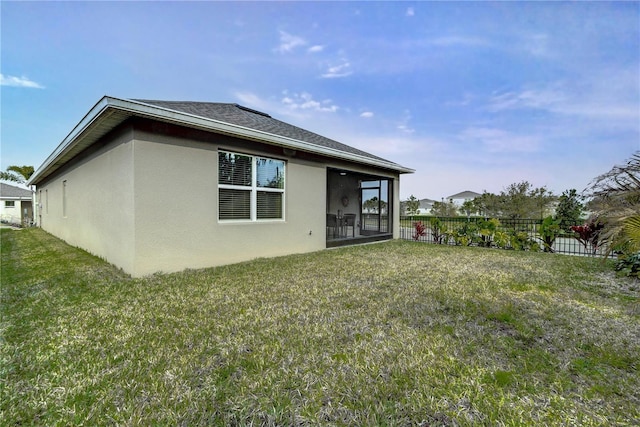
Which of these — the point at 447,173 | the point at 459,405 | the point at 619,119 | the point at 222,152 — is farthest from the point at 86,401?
the point at 447,173

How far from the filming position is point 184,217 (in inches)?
215

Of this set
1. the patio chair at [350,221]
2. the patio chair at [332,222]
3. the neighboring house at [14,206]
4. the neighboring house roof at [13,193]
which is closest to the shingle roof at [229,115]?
the patio chair at [332,222]

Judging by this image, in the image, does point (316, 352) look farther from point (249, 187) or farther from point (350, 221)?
point (350, 221)

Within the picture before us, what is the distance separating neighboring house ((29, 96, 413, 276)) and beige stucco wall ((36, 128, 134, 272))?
0.03 meters

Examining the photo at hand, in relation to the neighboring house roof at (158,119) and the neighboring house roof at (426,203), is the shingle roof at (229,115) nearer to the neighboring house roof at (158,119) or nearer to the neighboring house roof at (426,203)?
the neighboring house roof at (158,119)

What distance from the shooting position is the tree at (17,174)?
1202 inches

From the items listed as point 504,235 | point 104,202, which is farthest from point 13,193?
point 504,235

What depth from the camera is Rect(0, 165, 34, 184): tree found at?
30531 mm

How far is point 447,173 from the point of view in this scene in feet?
69.7

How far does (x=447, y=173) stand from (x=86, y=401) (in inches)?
901

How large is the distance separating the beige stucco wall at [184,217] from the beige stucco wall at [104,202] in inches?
8.0

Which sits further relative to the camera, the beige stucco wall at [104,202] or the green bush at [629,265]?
the green bush at [629,265]

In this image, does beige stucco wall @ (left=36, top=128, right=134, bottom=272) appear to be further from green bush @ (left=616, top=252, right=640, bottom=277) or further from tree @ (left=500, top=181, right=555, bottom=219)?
tree @ (left=500, top=181, right=555, bottom=219)

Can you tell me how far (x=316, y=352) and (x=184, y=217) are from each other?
418 centimetres
